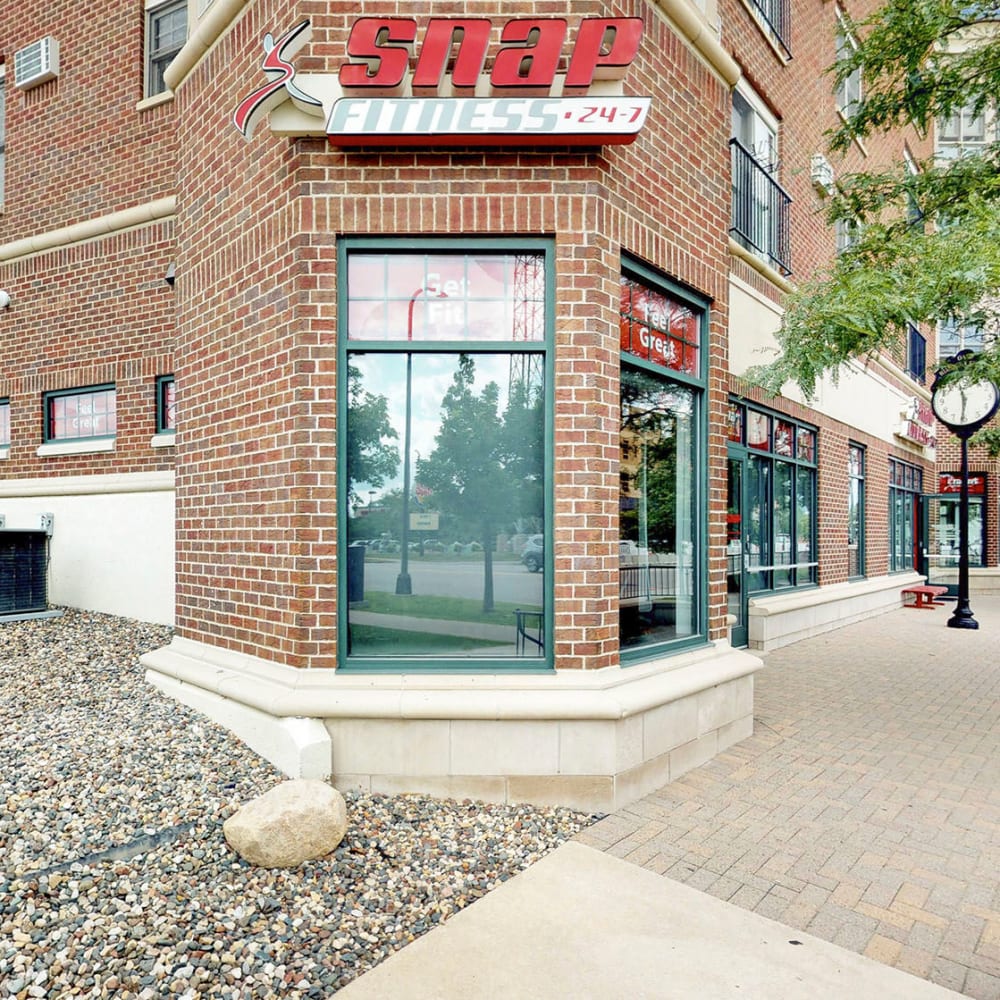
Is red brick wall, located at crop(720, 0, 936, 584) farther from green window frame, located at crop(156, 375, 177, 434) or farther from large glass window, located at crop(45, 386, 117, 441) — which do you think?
large glass window, located at crop(45, 386, 117, 441)

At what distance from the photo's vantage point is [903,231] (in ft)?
24.8

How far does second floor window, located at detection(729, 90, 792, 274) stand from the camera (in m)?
9.11

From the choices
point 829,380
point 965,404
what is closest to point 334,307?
point 829,380

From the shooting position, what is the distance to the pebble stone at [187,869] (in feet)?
9.00

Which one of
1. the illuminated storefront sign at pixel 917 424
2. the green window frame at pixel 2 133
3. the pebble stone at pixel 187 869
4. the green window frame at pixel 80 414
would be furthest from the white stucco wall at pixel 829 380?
the green window frame at pixel 2 133

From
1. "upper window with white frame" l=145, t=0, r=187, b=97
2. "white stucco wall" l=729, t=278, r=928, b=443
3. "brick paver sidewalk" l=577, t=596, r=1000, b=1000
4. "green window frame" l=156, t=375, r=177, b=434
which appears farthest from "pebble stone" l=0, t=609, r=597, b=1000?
"upper window with white frame" l=145, t=0, r=187, b=97

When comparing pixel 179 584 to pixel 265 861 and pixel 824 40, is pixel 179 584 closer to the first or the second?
pixel 265 861

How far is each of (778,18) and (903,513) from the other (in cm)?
1173

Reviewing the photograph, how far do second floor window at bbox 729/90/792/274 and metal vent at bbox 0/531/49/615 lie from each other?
30.8 ft

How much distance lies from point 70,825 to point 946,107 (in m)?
9.89

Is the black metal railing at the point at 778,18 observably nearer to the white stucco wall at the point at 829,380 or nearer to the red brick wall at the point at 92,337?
the white stucco wall at the point at 829,380

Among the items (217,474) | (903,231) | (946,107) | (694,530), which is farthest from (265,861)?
(946,107)

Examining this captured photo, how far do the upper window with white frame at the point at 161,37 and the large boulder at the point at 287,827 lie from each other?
30.1ft

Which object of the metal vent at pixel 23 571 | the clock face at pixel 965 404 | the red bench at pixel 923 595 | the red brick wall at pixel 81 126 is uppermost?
the red brick wall at pixel 81 126
